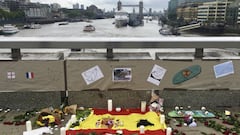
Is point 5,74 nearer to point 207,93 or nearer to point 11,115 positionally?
point 11,115

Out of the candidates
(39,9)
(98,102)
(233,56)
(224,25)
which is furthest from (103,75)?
(39,9)

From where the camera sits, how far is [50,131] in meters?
6.22

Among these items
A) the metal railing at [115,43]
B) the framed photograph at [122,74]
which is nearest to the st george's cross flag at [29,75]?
the metal railing at [115,43]

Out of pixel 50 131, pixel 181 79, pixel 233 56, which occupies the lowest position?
pixel 50 131

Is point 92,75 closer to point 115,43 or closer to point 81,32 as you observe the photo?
point 115,43

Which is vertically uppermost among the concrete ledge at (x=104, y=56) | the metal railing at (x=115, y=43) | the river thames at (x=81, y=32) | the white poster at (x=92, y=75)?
the metal railing at (x=115, y=43)

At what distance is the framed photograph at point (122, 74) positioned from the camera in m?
7.45

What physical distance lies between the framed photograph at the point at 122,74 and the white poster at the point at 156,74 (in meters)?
0.57

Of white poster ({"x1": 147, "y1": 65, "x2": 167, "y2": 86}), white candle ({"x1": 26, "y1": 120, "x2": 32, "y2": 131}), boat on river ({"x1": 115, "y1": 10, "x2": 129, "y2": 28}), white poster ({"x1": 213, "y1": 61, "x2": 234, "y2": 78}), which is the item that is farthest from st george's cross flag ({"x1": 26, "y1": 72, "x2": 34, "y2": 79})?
boat on river ({"x1": 115, "y1": 10, "x2": 129, "y2": 28})

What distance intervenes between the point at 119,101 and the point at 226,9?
5962cm

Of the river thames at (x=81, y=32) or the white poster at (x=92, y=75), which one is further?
the river thames at (x=81, y=32)

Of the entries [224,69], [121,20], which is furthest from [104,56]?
[121,20]

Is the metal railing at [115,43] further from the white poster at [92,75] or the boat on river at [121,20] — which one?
the boat on river at [121,20]

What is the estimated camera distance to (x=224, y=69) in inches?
295
